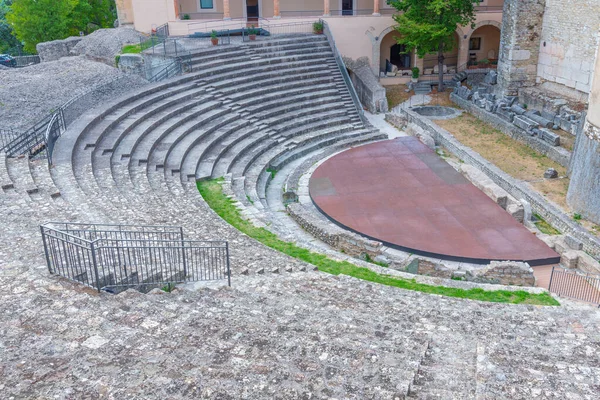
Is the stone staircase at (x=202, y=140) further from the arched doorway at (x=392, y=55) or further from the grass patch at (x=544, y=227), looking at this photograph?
the grass patch at (x=544, y=227)

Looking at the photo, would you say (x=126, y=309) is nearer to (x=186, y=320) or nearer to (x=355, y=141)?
(x=186, y=320)

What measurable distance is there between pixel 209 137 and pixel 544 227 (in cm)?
1165

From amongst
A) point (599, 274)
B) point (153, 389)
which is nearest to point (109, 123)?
point (153, 389)

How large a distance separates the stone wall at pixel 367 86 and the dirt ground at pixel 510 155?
11.2ft

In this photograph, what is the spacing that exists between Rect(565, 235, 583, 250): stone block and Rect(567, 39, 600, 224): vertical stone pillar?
75.7 inches

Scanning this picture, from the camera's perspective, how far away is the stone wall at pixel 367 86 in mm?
27422

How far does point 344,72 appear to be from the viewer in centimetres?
2700

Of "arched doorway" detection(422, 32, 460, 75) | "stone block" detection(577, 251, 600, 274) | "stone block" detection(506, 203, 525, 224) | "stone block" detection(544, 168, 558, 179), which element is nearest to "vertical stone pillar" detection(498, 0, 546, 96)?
"arched doorway" detection(422, 32, 460, 75)

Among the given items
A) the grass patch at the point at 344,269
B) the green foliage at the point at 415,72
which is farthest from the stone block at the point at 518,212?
the green foliage at the point at 415,72

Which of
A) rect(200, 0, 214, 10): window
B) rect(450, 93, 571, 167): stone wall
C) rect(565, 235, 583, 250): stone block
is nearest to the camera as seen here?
rect(565, 235, 583, 250): stone block

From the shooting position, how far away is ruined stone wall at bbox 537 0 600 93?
2261 cm

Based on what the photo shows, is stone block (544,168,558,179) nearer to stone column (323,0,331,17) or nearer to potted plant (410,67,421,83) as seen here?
potted plant (410,67,421,83)

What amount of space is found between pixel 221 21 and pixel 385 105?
9951mm

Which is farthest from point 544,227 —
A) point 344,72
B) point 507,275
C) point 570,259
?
point 344,72
